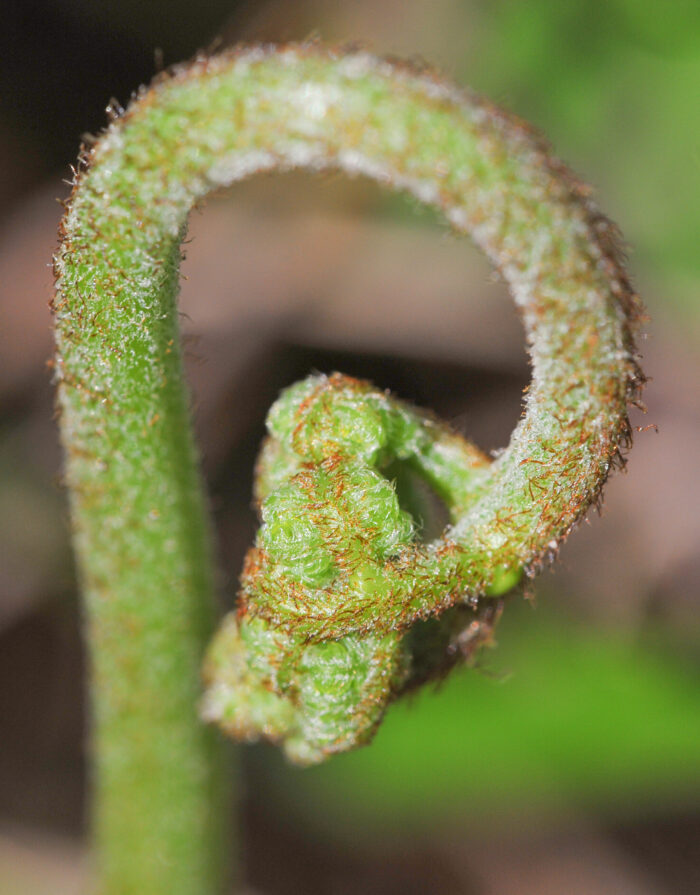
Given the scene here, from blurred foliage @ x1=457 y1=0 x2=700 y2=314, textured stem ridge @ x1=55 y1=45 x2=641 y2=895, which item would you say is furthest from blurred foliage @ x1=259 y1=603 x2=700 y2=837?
textured stem ridge @ x1=55 y1=45 x2=641 y2=895

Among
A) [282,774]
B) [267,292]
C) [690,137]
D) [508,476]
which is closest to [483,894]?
[282,774]

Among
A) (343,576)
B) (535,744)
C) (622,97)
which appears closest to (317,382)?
(343,576)

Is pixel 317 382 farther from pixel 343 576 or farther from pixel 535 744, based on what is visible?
pixel 535 744

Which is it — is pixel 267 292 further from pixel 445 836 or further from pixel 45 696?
pixel 445 836

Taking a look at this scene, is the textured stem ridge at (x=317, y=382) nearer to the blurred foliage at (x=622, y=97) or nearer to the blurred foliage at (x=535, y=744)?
the blurred foliage at (x=535, y=744)

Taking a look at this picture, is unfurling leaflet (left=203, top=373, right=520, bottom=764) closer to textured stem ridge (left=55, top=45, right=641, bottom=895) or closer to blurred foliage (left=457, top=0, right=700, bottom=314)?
textured stem ridge (left=55, top=45, right=641, bottom=895)

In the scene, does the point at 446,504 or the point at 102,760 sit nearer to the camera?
the point at 446,504
